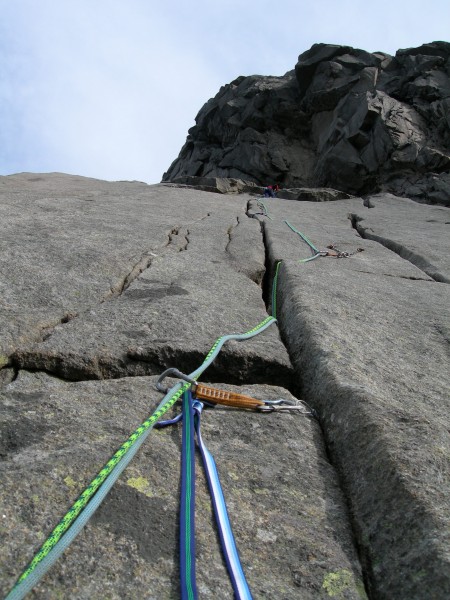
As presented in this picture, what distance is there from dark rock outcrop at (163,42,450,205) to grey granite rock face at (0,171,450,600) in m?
19.6

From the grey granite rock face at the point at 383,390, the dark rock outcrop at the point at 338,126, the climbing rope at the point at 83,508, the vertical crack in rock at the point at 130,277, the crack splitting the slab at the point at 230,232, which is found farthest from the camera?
the dark rock outcrop at the point at 338,126

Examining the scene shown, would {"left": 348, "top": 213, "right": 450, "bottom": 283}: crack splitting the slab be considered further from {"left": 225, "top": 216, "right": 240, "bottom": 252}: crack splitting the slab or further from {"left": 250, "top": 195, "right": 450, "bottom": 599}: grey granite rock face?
{"left": 225, "top": 216, "right": 240, "bottom": 252}: crack splitting the slab

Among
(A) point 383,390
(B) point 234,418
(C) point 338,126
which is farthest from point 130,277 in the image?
(C) point 338,126

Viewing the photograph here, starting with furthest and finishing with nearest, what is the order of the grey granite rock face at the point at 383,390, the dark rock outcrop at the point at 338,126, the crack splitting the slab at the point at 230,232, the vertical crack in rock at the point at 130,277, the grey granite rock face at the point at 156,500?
the dark rock outcrop at the point at 338,126
the crack splitting the slab at the point at 230,232
the vertical crack in rock at the point at 130,277
the grey granite rock face at the point at 383,390
the grey granite rock face at the point at 156,500

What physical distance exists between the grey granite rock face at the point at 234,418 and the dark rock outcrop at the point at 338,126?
1956cm

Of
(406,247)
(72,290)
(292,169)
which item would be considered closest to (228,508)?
(72,290)

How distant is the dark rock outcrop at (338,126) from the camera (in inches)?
1101

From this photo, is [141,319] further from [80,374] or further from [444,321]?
[444,321]

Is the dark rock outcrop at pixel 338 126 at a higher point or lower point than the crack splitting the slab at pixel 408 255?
higher

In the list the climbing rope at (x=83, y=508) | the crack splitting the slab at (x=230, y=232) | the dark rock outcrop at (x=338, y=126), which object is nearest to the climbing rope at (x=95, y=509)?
the climbing rope at (x=83, y=508)

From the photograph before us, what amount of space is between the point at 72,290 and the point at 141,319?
81cm

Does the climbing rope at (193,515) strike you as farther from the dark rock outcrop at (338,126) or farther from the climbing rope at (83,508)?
the dark rock outcrop at (338,126)

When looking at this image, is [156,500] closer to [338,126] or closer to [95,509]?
[95,509]

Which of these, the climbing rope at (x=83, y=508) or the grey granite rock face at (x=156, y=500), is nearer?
the climbing rope at (x=83, y=508)
